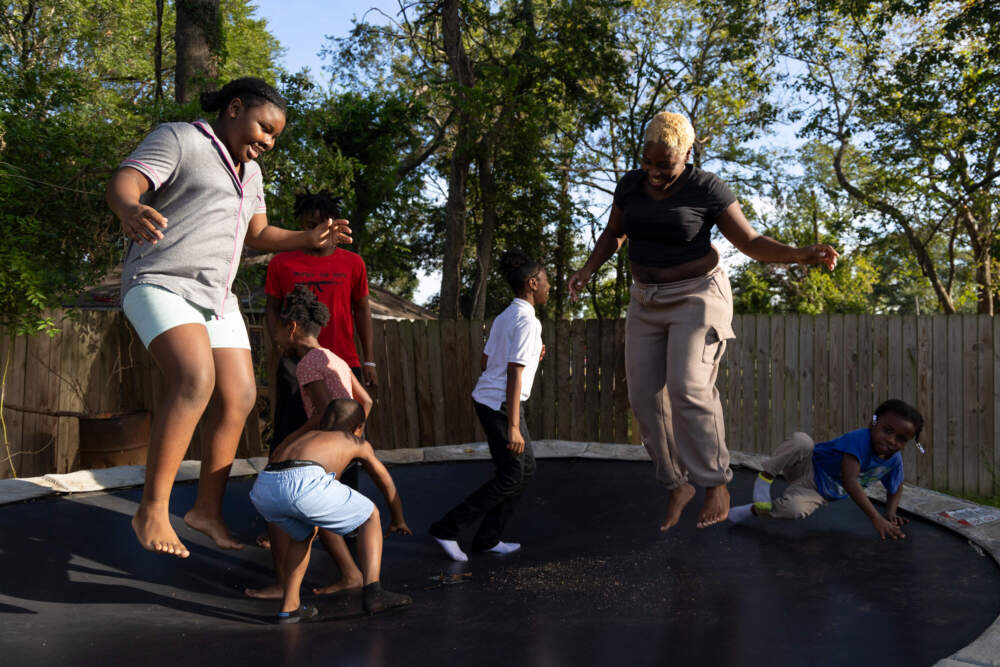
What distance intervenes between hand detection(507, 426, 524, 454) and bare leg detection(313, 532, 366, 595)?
0.59 meters

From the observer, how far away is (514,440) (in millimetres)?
2457

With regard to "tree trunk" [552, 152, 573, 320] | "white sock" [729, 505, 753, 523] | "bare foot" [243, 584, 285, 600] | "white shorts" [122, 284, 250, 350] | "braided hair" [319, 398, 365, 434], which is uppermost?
"tree trunk" [552, 152, 573, 320]

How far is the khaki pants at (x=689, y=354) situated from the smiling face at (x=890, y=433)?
2.17 feet

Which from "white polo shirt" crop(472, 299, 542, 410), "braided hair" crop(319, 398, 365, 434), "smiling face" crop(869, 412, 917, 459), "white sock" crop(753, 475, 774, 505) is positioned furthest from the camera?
"white sock" crop(753, 475, 774, 505)

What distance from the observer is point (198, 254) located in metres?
1.82

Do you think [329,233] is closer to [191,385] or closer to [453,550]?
[191,385]

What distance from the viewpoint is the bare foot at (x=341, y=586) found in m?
2.15

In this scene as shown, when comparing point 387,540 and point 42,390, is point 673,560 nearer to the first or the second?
point 387,540

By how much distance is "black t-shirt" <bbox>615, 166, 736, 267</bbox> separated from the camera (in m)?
2.34

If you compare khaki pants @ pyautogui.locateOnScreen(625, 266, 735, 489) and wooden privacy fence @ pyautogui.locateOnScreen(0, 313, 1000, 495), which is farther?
wooden privacy fence @ pyautogui.locateOnScreen(0, 313, 1000, 495)

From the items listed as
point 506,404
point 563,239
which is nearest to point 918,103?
point 563,239

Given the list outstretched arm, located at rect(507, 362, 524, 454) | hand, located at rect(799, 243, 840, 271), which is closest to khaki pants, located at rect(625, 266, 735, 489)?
hand, located at rect(799, 243, 840, 271)

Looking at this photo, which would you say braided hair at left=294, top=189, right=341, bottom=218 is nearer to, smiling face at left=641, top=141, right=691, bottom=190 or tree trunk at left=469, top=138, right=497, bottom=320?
smiling face at left=641, top=141, right=691, bottom=190

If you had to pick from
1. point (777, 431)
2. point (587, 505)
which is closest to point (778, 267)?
point (777, 431)
